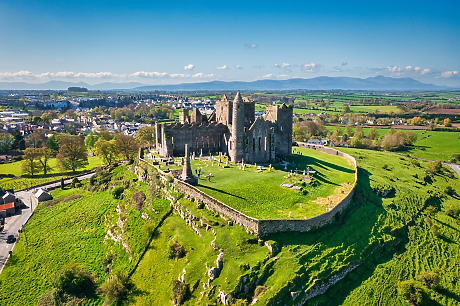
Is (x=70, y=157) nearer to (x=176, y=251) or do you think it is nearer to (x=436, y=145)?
(x=176, y=251)

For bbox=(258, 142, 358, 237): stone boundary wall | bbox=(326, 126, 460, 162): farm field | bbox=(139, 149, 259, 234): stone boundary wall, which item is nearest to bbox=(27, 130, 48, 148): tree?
bbox=(139, 149, 259, 234): stone boundary wall

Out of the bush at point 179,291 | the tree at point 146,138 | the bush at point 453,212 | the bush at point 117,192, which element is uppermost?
the tree at point 146,138

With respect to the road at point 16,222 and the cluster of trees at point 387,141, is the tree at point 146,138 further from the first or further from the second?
the cluster of trees at point 387,141

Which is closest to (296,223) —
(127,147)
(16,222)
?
(16,222)

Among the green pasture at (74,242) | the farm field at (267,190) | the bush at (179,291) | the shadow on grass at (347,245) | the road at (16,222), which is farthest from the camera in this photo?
the road at (16,222)

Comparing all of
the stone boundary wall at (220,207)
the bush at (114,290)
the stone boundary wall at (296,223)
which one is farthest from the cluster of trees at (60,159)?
the stone boundary wall at (296,223)

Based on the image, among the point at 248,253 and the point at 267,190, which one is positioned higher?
Result: the point at 267,190

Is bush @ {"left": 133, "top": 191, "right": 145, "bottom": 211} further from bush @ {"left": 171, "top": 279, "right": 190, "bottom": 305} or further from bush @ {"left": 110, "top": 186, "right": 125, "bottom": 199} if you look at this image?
bush @ {"left": 171, "top": 279, "right": 190, "bottom": 305}
